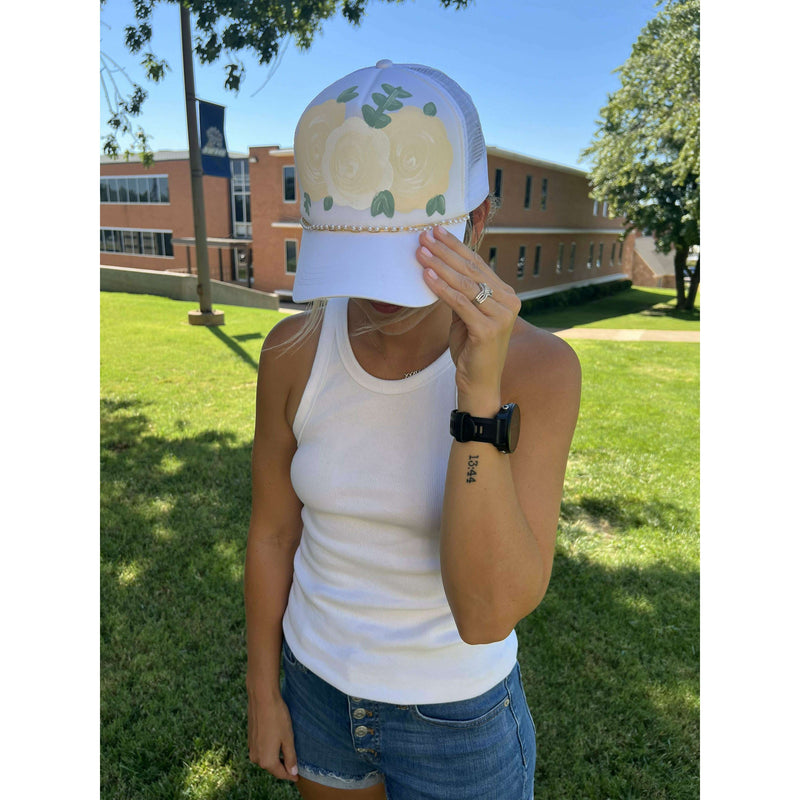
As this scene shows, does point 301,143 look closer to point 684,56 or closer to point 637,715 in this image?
point 637,715

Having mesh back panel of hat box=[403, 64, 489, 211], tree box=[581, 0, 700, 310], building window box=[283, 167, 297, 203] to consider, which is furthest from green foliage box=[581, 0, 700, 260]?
mesh back panel of hat box=[403, 64, 489, 211]

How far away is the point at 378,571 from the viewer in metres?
1.30

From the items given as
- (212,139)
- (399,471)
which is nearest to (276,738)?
(399,471)

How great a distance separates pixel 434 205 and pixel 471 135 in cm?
17

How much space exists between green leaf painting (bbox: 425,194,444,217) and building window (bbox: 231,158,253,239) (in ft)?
102

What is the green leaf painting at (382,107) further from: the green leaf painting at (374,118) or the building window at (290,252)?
the building window at (290,252)

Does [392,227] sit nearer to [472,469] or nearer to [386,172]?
[386,172]

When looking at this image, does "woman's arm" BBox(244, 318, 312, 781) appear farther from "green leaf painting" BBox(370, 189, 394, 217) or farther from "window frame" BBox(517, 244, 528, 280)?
"window frame" BBox(517, 244, 528, 280)

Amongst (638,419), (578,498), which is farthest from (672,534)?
(638,419)

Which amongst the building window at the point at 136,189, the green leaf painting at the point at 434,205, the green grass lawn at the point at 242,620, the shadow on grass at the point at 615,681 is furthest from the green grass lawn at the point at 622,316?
the building window at the point at 136,189

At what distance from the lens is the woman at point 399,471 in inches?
43.5

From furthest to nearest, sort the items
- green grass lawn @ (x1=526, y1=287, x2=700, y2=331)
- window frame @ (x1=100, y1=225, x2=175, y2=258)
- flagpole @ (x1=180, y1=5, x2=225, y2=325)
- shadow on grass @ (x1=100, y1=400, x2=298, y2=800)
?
window frame @ (x1=100, y1=225, x2=175, y2=258)
green grass lawn @ (x1=526, y1=287, x2=700, y2=331)
flagpole @ (x1=180, y1=5, x2=225, y2=325)
shadow on grass @ (x1=100, y1=400, x2=298, y2=800)

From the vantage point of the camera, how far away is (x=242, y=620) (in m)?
3.70

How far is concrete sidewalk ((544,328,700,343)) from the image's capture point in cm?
1822
